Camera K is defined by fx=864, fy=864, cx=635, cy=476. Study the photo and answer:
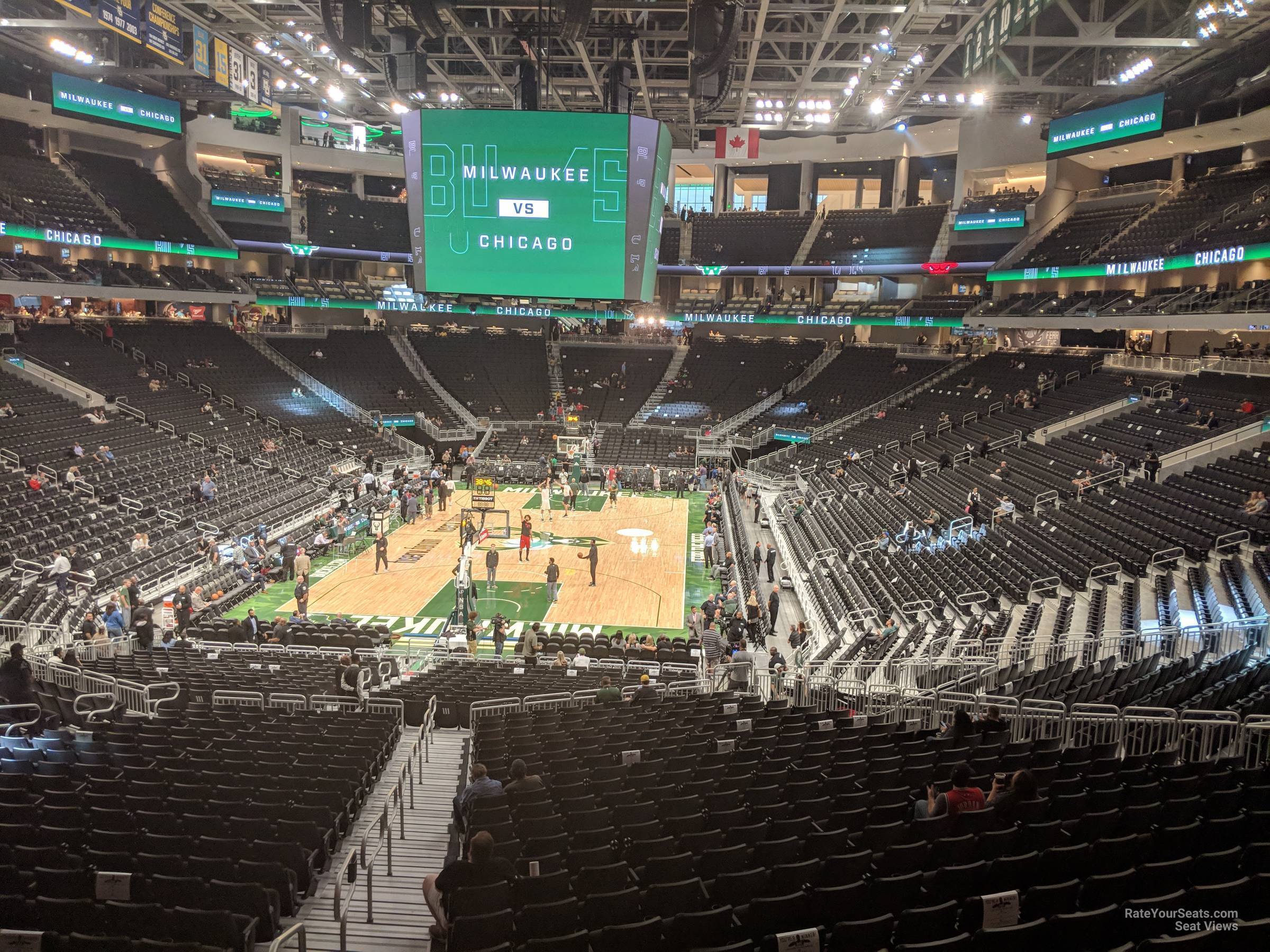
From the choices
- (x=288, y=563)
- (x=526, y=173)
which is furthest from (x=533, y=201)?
(x=288, y=563)

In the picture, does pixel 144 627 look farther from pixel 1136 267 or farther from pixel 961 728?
pixel 1136 267

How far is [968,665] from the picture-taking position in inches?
508

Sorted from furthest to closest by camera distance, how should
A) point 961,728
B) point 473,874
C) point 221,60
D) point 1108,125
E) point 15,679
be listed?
point 1108,125
point 221,60
point 15,679
point 961,728
point 473,874

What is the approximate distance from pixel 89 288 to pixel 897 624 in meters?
34.2

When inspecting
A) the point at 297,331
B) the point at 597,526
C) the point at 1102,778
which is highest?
the point at 297,331

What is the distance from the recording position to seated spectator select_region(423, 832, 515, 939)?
5395mm

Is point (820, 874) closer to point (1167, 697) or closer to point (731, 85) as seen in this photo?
point (1167, 697)

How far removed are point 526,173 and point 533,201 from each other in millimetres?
634

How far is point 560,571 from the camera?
2578 cm

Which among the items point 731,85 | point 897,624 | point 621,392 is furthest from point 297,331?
point 897,624

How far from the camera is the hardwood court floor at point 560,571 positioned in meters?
22.0

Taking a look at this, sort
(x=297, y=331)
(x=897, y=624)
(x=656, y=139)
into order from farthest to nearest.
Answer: (x=297, y=331)
(x=656, y=139)
(x=897, y=624)

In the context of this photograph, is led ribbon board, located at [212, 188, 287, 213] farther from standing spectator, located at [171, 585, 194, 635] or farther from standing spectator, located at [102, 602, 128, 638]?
standing spectator, located at [102, 602, 128, 638]

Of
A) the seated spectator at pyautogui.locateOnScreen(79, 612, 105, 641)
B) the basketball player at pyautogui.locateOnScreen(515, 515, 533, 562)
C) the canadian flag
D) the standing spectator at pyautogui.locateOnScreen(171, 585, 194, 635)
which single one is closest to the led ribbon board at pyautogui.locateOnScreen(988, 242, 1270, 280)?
the canadian flag
